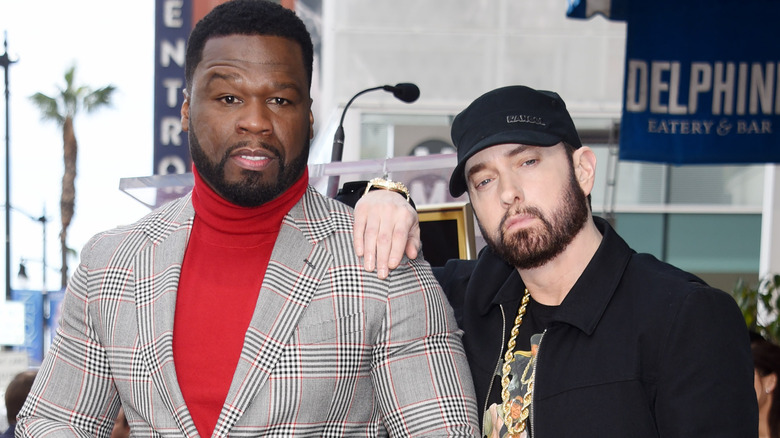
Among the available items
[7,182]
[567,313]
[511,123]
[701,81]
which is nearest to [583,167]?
[511,123]

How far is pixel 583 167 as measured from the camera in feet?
7.46

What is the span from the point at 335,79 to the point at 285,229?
8.53m

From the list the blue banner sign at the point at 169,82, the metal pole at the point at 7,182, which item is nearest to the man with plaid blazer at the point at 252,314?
the metal pole at the point at 7,182

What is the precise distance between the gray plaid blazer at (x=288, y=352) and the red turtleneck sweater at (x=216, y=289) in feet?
0.14

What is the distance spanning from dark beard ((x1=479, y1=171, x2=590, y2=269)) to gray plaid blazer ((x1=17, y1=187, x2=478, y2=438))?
26 cm

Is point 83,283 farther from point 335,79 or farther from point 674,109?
point 335,79

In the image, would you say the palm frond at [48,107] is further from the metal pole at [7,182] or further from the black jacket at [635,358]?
the black jacket at [635,358]

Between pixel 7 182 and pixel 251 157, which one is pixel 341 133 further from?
pixel 7 182

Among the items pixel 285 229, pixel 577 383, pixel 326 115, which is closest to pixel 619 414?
pixel 577 383

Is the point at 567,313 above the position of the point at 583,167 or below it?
below

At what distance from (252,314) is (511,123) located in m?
0.84

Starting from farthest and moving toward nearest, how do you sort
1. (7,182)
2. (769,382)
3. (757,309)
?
1. (7,182)
2. (757,309)
3. (769,382)

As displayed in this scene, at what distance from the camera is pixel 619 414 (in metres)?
1.95

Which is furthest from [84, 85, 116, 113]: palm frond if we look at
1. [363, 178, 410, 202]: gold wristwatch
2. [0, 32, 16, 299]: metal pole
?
[363, 178, 410, 202]: gold wristwatch
